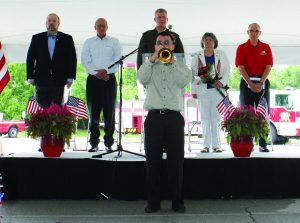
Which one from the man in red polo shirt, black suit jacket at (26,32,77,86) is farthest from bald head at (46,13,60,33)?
→ the man in red polo shirt

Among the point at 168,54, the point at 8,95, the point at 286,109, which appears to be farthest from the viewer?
the point at 8,95

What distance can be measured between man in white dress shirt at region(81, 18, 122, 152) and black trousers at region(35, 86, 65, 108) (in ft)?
1.11

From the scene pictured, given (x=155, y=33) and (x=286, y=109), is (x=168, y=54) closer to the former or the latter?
(x=155, y=33)

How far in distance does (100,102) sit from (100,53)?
1.90ft

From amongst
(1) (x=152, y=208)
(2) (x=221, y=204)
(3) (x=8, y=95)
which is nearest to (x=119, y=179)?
(1) (x=152, y=208)

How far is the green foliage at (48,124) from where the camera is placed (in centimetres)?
514

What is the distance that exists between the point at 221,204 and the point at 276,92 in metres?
9.92

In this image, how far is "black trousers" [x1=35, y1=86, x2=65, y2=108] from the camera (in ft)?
19.2

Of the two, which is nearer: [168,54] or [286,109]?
[168,54]

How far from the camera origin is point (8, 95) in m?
22.9

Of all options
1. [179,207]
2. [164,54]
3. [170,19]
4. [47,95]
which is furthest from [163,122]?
[170,19]

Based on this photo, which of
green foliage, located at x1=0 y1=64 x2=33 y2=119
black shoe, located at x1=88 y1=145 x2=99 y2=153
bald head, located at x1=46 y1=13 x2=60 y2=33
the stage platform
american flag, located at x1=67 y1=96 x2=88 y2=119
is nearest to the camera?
the stage platform

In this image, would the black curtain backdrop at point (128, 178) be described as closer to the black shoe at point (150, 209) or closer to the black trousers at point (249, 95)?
the black shoe at point (150, 209)

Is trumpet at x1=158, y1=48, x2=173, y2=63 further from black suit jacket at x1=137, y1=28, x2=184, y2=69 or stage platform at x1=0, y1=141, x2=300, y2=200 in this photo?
black suit jacket at x1=137, y1=28, x2=184, y2=69
